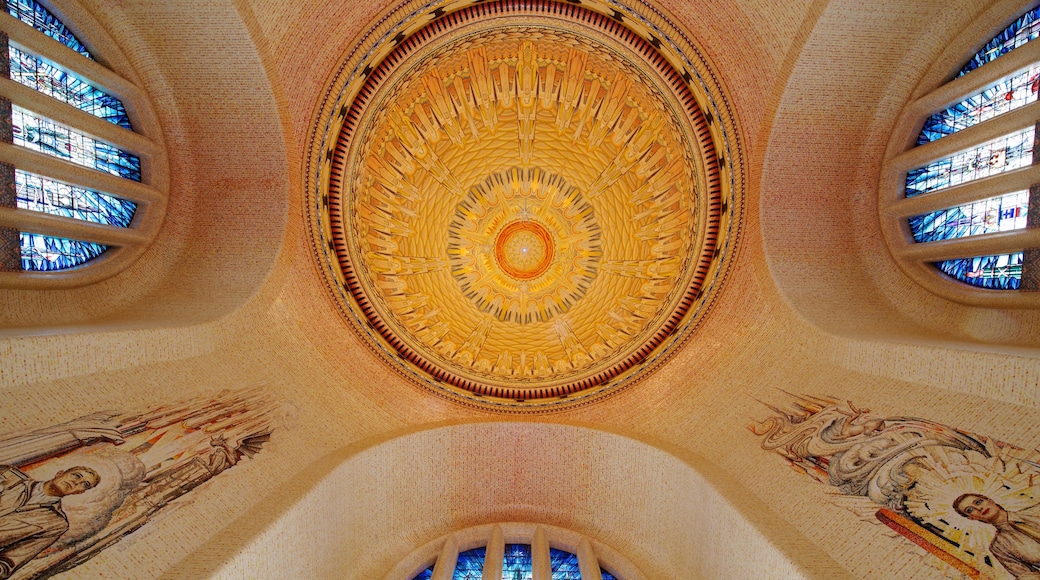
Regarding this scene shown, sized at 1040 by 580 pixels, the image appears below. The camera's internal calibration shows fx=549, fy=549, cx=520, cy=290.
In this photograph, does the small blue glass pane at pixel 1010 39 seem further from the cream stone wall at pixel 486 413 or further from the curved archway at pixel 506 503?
the curved archway at pixel 506 503

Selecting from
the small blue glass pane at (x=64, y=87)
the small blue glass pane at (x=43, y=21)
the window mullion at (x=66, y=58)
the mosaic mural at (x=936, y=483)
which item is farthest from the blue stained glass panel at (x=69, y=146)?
the mosaic mural at (x=936, y=483)

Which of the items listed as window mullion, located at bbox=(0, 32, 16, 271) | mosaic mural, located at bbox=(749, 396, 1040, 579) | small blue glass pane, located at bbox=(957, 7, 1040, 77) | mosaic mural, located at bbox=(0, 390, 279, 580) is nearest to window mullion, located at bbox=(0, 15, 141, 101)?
window mullion, located at bbox=(0, 32, 16, 271)

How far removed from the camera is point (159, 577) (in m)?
4.59

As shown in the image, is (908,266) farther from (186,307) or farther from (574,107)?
(186,307)

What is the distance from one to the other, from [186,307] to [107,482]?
10.7 ft

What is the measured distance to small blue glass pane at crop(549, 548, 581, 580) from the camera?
8210mm

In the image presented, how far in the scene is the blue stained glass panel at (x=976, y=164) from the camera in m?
6.50

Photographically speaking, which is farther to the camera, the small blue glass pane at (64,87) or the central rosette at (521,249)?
the central rosette at (521,249)

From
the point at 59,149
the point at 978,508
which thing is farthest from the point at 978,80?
the point at 59,149

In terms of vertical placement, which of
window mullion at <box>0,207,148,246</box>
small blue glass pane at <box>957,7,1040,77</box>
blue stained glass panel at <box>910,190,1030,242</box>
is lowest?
window mullion at <box>0,207,148,246</box>

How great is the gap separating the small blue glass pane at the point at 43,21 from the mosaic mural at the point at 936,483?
33.5 ft

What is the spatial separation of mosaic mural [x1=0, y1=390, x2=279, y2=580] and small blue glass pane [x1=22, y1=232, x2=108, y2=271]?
2667 mm

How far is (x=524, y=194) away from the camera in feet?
34.7

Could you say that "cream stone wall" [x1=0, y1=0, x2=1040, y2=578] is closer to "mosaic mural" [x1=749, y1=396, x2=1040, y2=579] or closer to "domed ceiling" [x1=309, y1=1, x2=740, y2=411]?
"mosaic mural" [x1=749, y1=396, x2=1040, y2=579]
